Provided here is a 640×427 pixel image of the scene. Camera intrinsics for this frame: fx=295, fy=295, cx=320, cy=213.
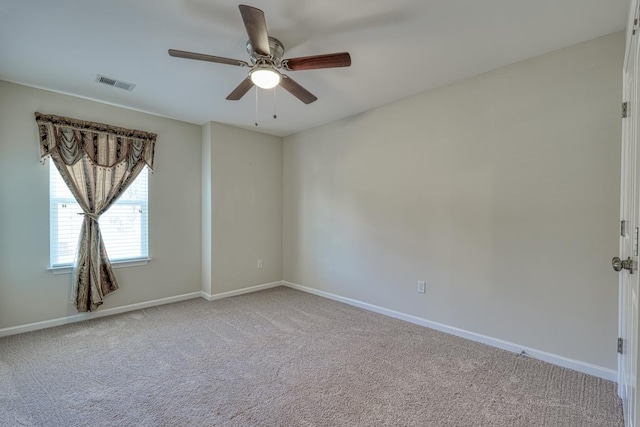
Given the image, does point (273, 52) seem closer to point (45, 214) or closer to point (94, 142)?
point (94, 142)

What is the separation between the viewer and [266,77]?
7.14 ft

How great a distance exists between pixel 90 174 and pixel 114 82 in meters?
1.12

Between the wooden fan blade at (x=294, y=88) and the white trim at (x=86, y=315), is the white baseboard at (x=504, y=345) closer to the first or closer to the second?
the white trim at (x=86, y=315)

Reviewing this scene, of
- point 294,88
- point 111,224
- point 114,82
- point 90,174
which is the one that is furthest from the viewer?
point 111,224

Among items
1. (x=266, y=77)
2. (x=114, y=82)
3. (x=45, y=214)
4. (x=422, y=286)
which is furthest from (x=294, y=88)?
(x=45, y=214)

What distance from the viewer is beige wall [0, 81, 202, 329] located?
293cm

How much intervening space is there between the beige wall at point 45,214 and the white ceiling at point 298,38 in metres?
0.27

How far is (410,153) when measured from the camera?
3305 millimetres

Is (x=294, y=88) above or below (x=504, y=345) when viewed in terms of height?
above

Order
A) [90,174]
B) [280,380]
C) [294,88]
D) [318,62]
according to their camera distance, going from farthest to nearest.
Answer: [90,174] < [294,88] < [280,380] < [318,62]

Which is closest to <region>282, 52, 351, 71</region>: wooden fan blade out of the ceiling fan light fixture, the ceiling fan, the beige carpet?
the ceiling fan

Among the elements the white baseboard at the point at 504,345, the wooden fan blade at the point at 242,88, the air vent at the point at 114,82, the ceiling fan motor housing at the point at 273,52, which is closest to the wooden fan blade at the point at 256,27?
the ceiling fan motor housing at the point at 273,52

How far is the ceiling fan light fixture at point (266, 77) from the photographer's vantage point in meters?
2.13

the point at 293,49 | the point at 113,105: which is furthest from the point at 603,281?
the point at 113,105
